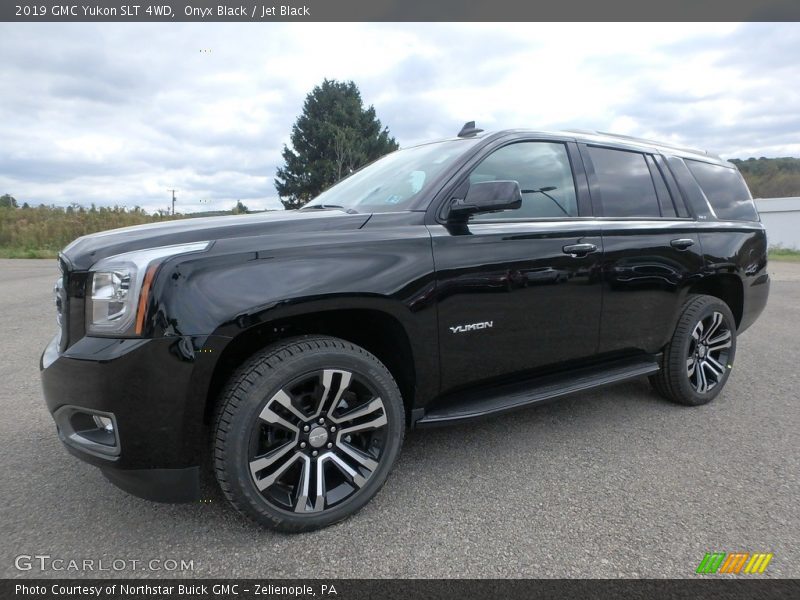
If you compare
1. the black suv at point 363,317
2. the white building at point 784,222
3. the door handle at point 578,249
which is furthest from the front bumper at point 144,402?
the white building at point 784,222

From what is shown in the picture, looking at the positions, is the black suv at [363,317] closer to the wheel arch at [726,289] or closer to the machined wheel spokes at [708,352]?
the machined wheel spokes at [708,352]

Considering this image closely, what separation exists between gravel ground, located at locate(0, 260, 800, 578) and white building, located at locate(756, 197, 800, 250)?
35058 millimetres

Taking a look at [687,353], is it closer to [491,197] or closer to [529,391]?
[529,391]

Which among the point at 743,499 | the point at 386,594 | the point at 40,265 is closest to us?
the point at 386,594

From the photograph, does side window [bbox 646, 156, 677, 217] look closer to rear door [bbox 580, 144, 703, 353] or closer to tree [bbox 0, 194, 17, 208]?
rear door [bbox 580, 144, 703, 353]

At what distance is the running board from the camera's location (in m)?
2.62

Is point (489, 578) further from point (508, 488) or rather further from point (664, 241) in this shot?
point (664, 241)

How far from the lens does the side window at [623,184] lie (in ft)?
10.9

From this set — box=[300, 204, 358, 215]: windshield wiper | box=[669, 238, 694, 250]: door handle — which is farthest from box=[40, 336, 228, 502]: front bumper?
box=[669, 238, 694, 250]: door handle

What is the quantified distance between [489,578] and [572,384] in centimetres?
138

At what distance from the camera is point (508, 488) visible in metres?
2.62

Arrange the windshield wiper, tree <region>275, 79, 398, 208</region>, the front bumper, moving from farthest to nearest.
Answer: tree <region>275, 79, 398, 208</region> < the windshield wiper < the front bumper

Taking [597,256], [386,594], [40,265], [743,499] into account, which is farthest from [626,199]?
[40,265]

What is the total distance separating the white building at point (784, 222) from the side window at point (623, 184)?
113ft
